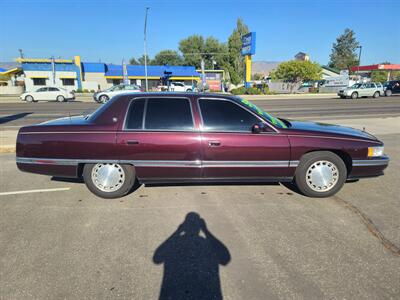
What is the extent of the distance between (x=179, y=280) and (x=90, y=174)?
241 centimetres

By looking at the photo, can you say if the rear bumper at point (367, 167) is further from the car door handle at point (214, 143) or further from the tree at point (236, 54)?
the tree at point (236, 54)

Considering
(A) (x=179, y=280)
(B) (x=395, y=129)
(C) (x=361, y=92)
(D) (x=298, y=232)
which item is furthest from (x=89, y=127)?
(C) (x=361, y=92)

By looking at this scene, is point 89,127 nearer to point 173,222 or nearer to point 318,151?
point 173,222

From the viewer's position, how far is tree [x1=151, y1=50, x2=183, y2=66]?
85688 mm

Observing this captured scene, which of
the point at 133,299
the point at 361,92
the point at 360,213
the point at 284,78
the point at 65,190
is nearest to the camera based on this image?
the point at 133,299

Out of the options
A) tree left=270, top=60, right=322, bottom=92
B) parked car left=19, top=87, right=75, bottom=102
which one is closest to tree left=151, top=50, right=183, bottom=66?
tree left=270, top=60, right=322, bottom=92

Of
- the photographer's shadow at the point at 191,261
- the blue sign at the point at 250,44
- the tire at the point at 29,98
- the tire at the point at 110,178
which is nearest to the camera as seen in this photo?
the photographer's shadow at the point at 191,261

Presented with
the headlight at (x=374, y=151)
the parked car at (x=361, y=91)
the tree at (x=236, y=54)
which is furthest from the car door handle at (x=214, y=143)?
the tree at (x=236, y=54)

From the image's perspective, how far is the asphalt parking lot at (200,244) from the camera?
2463 millimetres

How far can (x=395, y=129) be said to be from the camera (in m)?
10.4

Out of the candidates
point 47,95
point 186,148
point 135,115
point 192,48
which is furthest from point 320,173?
point 192,48

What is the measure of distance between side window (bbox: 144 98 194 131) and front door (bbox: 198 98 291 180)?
231 millimetres

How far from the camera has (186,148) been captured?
413 centimetres

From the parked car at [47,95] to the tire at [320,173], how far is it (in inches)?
1141
